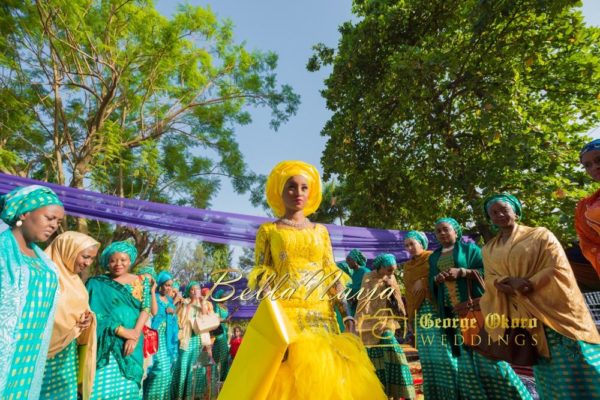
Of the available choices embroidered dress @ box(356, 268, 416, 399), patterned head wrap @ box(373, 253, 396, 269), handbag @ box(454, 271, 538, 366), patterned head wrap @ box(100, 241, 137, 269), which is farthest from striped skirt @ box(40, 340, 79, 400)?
patterned head wrap @ box(373, 253, 396, 269)

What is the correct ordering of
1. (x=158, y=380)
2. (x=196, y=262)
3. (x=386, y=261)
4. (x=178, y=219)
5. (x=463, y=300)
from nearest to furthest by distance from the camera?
1. (x=463, y=300)
2. (x=386, y=261)
3. (x=158, y=380)
4. (x=178, y=219)
5. (x=196, y=262)

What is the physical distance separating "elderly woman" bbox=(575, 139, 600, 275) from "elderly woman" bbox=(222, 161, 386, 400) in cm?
165

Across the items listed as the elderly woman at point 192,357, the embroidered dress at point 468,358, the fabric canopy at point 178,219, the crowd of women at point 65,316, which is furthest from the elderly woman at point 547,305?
the elderly woman at point 192,357

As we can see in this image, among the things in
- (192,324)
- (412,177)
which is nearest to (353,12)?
(412,177)

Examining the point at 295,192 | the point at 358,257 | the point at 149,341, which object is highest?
the point at 358,257

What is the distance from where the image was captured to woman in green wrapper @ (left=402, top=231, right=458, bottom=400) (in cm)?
358

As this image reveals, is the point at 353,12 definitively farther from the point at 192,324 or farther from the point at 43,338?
the point at 43,338

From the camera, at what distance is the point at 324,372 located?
5.78ft

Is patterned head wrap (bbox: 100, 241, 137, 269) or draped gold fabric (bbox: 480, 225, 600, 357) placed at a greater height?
patterned head wrap (bbox: 100, 241, 137, 269)

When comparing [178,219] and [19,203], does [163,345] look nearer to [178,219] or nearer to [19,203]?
[178,219]

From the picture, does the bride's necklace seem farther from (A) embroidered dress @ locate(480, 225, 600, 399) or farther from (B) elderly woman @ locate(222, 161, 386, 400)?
(A) embroidered dress @ locate(480, 225, 600, 399)

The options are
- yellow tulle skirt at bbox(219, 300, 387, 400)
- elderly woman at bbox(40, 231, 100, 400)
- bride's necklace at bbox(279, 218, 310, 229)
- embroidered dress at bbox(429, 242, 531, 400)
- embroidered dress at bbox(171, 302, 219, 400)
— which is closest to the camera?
yellow tulle skirt at bbox(219, 300, 387, 400)

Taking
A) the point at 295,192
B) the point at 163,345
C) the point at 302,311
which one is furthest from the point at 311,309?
the point at 163,345

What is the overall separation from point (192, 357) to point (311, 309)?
4917 mm
